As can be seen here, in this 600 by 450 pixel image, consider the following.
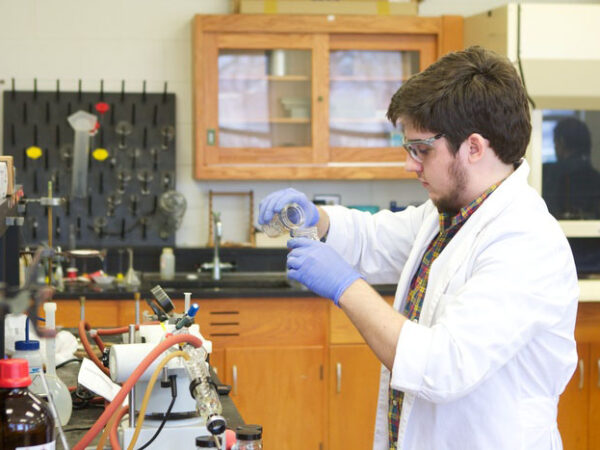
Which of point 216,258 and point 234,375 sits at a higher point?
point 216,258

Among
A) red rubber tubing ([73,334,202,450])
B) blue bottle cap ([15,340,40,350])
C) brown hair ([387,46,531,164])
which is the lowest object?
blue bottle cap ([15,340,40,350])

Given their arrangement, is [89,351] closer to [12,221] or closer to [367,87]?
[12,221]

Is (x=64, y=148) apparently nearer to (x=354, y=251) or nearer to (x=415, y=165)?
(x=354, y=251)

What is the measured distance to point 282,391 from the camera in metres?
3.86

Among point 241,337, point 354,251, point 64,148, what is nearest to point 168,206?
point 64,148

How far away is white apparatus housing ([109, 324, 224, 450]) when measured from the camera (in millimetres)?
1515

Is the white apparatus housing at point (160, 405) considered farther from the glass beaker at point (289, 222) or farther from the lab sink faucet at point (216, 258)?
the lab sink faucet at point (216, 258)

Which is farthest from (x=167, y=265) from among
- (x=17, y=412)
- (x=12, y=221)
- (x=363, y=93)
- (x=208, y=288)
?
(x=17, y=412)

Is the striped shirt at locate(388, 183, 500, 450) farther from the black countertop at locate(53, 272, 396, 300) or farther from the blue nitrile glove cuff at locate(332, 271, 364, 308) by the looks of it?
the black countertop at locate(53, 272, 396, 300)

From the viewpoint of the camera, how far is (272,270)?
14.9 feet

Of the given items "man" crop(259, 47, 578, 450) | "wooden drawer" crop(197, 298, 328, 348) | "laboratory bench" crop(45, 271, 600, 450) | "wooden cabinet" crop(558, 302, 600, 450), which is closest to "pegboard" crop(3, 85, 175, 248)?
"laboratory bench" crop(45, 271, 600, 450)

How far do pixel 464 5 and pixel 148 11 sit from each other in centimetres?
174

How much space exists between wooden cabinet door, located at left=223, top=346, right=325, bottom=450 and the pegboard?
3.33 ft

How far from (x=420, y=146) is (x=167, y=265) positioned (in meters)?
2.72
